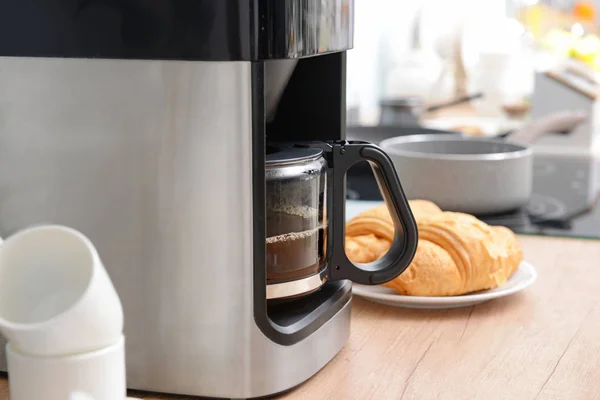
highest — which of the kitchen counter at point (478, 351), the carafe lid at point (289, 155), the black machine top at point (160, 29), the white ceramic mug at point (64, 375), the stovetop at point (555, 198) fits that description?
the black machine top at point (160, 29)

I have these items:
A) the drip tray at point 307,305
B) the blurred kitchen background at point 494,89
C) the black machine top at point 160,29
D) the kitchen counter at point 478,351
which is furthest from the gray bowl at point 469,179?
the black machine top at point 160,29

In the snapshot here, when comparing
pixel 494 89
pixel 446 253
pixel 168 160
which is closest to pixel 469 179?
pixel 446 253

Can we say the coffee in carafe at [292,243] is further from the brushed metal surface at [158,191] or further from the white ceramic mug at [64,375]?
the white ceramic mug at [64,375]

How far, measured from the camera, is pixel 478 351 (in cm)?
79

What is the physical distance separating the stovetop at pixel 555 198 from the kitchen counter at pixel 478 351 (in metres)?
0.23

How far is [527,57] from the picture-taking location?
9.66ft

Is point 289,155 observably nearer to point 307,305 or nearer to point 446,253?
point 307,305

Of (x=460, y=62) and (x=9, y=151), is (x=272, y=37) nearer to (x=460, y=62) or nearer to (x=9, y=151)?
(x=9, y=151)

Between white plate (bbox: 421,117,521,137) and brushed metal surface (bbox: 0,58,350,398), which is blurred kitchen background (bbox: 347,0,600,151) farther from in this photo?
brushed metal surface (bbox: 0,58,350,398)

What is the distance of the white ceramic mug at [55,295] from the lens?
492 millimetres

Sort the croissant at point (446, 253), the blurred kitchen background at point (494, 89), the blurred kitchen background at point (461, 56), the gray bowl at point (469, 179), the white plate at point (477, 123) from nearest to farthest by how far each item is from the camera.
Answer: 1. the croissant at point (446, 253)
2. the gray bowl at point (469, 179)
3. the blurred kitchen background at point (494, 89)
4. the white plate at point (477, 123)
5. the blurred kitchen background at point (461, 56)

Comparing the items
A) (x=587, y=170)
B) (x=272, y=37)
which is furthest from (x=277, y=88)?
(x=587, y=170)

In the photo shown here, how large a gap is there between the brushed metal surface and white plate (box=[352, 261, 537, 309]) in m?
0.23

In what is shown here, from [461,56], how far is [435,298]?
2.14m
